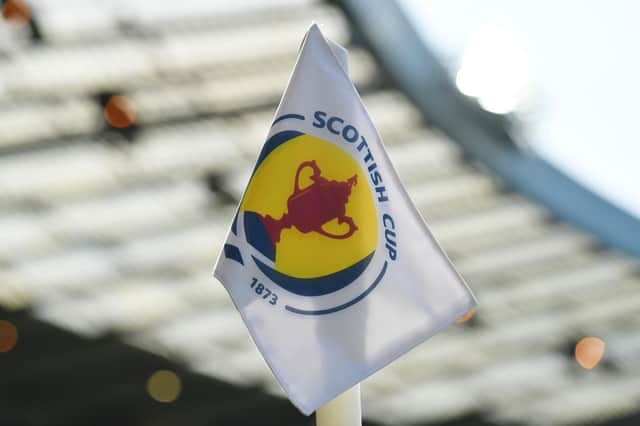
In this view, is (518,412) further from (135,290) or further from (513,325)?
(135,290)

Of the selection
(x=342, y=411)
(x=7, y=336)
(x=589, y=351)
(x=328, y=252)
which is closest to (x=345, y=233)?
(x=328, y=252)

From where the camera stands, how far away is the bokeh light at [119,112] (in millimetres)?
2443

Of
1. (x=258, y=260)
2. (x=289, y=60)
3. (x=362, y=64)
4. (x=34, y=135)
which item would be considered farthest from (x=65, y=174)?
(x=258, y=260)

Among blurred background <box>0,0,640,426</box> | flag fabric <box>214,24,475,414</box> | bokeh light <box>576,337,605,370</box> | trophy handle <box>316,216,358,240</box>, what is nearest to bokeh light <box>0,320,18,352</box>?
blurred background <box>0,0,640,426</box>

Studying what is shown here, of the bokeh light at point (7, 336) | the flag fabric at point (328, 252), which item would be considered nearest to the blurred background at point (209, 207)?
the bokeh light at point (7, 336)

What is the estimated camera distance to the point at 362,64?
2.77 meters

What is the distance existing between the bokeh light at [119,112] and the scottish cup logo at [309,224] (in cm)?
148

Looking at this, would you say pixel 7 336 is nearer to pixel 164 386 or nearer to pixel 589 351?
pixel 164 386

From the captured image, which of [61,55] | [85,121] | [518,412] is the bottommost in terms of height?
[518,412]

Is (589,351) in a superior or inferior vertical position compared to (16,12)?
inferior

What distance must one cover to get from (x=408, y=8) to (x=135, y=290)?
1.21 m

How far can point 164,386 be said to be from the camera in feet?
9.09

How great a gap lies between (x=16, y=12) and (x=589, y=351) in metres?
2.36

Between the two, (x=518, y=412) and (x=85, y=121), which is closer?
(x=85, y=121)
